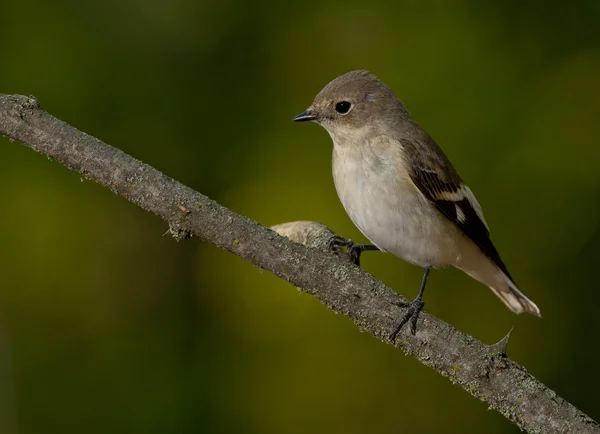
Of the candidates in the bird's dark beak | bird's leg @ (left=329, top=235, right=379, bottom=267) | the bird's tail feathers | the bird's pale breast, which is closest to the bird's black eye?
the bird's dark beak

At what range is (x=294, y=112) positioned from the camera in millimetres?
4277

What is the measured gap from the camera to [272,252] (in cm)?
249

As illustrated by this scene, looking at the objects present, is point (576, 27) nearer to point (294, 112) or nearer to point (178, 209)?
point (294, 112)

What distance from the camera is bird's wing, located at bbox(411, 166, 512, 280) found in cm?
332

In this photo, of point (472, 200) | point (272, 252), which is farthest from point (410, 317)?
point (472, 200)

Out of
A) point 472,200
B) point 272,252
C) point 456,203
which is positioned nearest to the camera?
point 272,252

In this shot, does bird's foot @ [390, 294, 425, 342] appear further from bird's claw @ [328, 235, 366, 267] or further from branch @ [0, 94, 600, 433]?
bird's claw @ [328, 235, 366, 267]

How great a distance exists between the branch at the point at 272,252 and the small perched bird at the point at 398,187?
1.97 feet

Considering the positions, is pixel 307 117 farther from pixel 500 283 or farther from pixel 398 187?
pixel 500 283

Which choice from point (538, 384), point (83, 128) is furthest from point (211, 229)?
point (83, 128)

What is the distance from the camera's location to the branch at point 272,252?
239 cm

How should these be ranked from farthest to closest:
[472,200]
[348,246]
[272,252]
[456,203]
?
[472,200]
[456,203]
[348,246]
[272,252]

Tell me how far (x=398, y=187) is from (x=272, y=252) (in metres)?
0.92

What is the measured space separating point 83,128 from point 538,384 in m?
2.75
